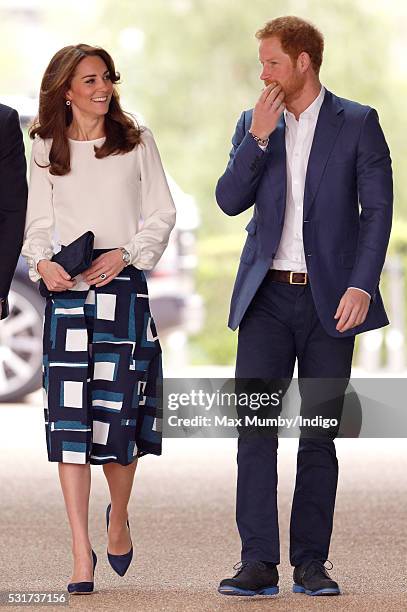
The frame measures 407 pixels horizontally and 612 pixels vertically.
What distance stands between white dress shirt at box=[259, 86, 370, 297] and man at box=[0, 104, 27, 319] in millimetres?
810

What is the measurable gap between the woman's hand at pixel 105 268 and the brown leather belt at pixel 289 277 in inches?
18.7

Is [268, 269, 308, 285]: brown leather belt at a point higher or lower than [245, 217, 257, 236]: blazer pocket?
lower

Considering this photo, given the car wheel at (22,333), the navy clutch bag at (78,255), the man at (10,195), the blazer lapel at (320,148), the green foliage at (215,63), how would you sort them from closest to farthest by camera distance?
the navy clutch bag at (78,255)
the blazer lapel at (320,148)
the man at (10,195)
the car wheel at (22,333)
the green foliage at (215,63)

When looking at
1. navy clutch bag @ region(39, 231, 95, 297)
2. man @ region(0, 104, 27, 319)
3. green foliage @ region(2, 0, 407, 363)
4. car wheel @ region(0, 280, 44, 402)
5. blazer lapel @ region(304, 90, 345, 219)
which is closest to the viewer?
navy clutch bag @ region(39, 231, 95, 297)

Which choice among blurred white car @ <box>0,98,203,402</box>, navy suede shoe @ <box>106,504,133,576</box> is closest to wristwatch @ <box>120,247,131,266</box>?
navy suede shoe @ <box>106,504,133,576</box>

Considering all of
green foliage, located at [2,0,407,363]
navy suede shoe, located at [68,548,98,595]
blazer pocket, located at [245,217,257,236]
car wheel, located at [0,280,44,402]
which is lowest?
navy suede shoe, located at [68,548,98,595]

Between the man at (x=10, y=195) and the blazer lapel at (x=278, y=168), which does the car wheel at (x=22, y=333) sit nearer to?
the man at (x=10, y=195)

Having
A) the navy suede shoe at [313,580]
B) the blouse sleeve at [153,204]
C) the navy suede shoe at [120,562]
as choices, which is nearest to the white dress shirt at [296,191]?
the blouse sleeve at [153,204]

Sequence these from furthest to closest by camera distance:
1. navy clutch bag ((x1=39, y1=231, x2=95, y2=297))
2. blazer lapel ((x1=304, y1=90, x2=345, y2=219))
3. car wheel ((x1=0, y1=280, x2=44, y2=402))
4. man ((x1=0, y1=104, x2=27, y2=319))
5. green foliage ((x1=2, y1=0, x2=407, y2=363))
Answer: green foliage ((x1=2, y1=0, x2=407, y2=363)), car wheel ((x1=0, y1=280, x2=44, y2=402)), man ((x1=0, y1=104, x2=27, y2=319)), blazer lapel ((x1=304, y1=90, x2=345, y2=219)), navy clutch bag ((x1=39, y1=231, x2=95, y2=297))

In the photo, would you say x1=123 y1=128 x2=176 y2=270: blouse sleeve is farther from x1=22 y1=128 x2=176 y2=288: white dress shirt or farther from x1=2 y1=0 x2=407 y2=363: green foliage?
x1=2 y1=0 x2=407 y2=363: green foliage

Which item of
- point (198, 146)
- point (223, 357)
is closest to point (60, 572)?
point (223, 357)

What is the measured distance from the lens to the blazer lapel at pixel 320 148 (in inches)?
203

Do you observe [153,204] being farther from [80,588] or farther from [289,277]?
[80,588]

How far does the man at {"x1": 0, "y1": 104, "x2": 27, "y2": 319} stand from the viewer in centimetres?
532
